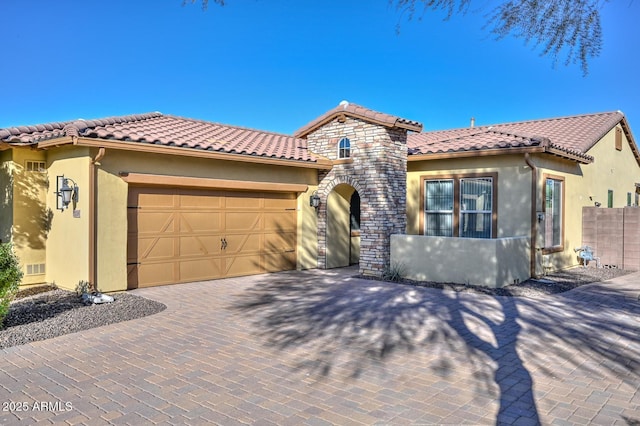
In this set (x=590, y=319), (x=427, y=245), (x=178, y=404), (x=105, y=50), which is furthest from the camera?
(x=105, y=50)

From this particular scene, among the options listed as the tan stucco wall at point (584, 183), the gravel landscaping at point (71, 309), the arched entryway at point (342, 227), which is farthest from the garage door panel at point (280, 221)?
the tan stucco wall at point (584, 183)

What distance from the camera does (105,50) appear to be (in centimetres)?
1389

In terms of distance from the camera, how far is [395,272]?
11.9 m

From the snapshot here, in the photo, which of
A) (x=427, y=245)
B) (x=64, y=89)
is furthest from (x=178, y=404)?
(x=64, y=89)

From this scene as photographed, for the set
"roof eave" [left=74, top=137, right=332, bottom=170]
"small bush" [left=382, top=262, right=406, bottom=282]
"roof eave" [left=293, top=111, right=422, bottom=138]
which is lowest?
"small bush" [left=382, top=262, right=406, bottom=282]

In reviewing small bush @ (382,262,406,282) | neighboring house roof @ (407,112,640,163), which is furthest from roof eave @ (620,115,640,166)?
small bush @ (382,262,406,282)

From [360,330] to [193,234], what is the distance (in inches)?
223

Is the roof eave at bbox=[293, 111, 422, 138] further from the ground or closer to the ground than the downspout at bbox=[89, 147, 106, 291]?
further from the ground

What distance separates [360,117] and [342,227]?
11.8 feet

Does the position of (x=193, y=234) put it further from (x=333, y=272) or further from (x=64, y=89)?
(x=64, y=89)

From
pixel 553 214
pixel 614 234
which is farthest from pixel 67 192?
pixel 614 234

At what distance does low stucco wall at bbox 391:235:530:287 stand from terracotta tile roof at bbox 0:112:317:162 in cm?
393

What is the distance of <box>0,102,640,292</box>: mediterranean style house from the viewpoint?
975cm

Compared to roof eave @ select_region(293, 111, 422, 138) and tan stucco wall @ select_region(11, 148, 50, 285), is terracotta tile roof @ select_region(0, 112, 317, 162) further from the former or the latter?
tan stucco wall @ select_region(11, 148, 50, 285)
